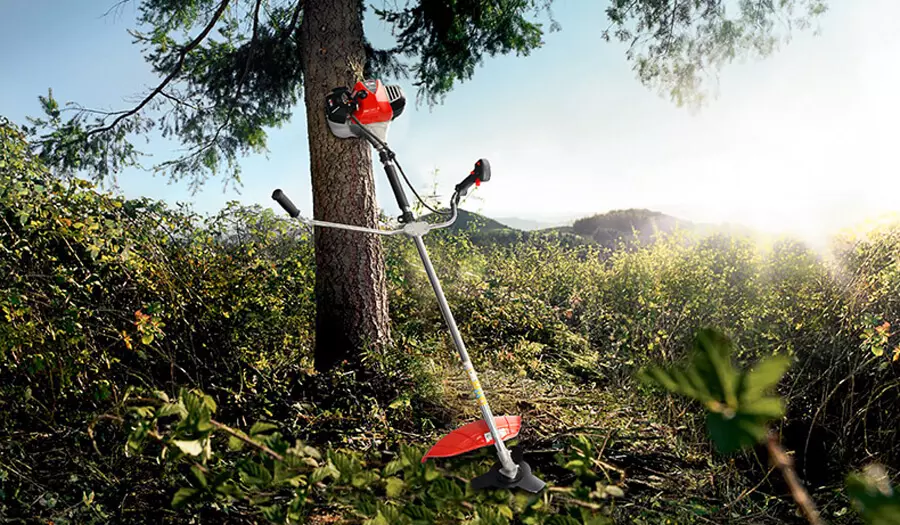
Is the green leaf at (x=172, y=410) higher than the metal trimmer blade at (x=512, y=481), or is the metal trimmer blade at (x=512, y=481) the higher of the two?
the green leaf at (x=172, y=410)

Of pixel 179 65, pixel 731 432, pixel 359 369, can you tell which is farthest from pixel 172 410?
pixel 179 65

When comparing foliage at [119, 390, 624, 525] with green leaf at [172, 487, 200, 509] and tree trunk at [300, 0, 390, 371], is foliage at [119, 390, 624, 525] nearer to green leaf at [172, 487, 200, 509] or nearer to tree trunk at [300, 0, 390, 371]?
green leaf at [172, 487, 200, 509]

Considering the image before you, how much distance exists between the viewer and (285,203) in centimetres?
216

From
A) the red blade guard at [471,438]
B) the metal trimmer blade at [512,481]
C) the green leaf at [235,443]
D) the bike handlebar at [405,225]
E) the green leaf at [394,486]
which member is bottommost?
the metal trimmer blade at [512,481]

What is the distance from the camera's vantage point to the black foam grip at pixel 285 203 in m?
2.16

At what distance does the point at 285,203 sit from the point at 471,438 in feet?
3.79

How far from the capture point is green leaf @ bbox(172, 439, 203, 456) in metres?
0.74

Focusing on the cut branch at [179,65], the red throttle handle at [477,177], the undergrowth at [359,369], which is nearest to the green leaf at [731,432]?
the undergrowth at [359,369]

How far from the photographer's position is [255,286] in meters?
3.50

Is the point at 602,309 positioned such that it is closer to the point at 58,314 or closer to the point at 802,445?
the point at 802,445

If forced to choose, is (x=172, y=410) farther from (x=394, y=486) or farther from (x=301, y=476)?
(x=394, y=486)

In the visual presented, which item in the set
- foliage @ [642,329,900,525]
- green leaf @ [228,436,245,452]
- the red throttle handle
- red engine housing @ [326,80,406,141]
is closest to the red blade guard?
the red throttle handle

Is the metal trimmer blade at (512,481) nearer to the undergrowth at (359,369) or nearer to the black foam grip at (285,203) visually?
the undergrowth at (359,369)

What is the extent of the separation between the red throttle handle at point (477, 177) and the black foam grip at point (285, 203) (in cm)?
67
